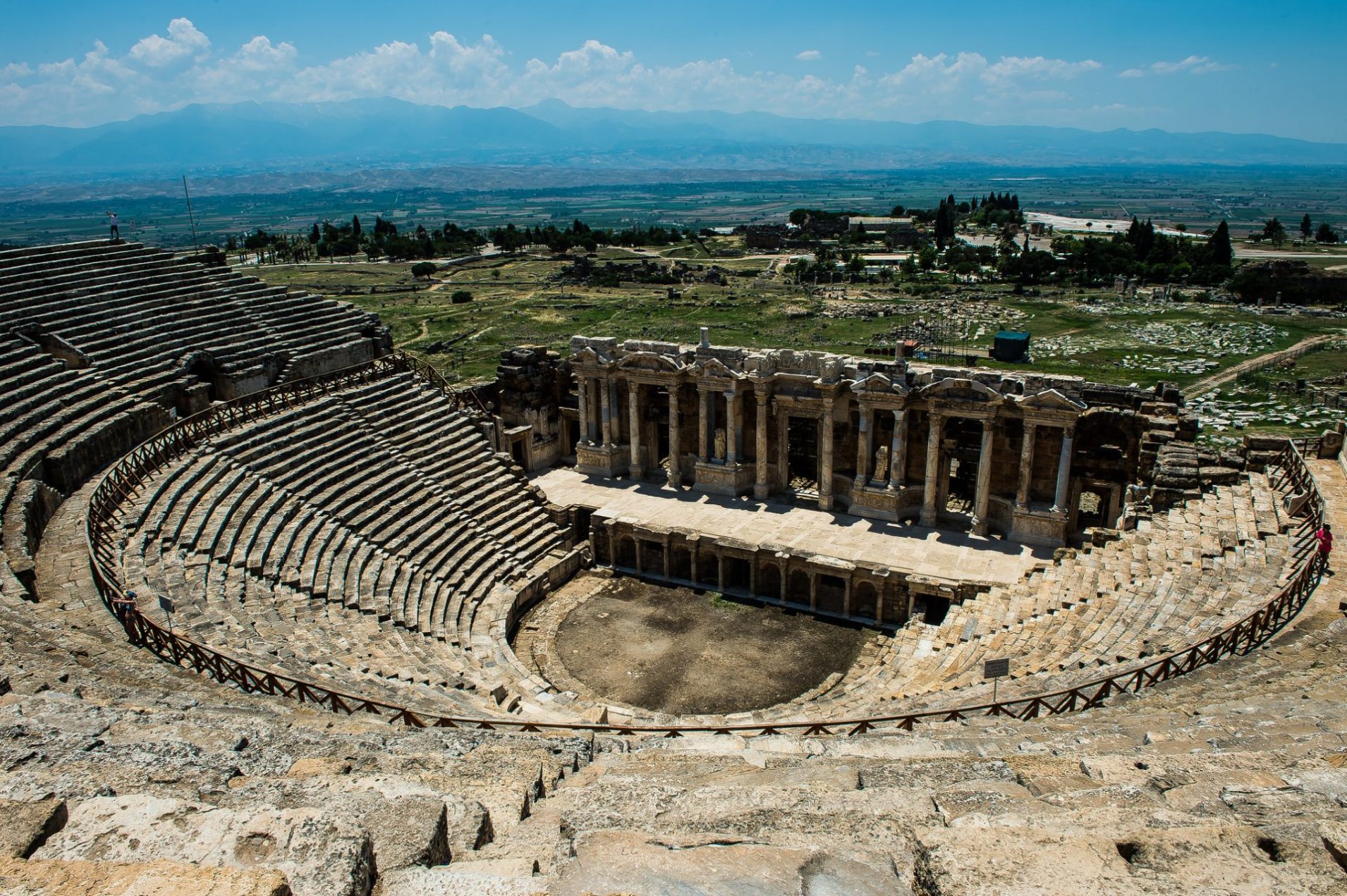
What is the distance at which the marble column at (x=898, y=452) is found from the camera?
29.3 m

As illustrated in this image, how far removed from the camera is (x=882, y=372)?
29.2 metres

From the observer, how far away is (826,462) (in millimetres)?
30484

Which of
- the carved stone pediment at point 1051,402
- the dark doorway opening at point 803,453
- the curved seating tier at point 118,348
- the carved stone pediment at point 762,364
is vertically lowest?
the dark doorway opening at point 803,453

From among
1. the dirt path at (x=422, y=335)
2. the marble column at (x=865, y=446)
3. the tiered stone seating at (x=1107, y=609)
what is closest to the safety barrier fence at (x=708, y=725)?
the tiered stone seating at (x=1107, y=609)

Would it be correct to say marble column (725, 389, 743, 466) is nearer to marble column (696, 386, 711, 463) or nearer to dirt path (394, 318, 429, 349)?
marble column (696, 386, 711, 463)

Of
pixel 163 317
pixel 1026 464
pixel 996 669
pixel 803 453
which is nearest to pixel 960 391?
pixel 1026 464

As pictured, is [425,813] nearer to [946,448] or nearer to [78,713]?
[78,713]

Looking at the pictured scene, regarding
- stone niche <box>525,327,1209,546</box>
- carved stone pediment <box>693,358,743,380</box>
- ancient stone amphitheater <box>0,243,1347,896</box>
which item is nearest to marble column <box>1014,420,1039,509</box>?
stone niche <box>525,327,1209,546</box>

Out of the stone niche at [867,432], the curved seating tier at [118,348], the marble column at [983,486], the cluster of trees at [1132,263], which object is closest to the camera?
the curved seating tier at [118,348]

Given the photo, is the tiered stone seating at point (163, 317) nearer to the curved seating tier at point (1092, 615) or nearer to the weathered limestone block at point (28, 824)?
the curved seating tier at point (1092, 615)

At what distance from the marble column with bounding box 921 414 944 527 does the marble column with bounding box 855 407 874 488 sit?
1812 mm

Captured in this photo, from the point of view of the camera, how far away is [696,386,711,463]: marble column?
3191 centimetres

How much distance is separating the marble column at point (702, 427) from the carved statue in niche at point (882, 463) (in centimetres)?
579

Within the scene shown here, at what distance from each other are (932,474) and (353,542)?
679 inches
